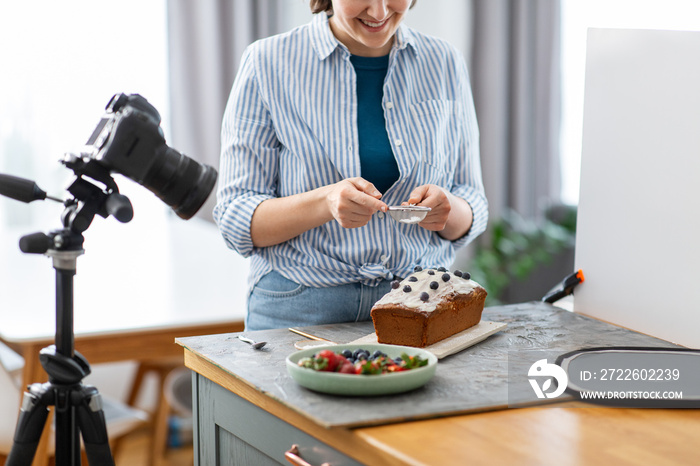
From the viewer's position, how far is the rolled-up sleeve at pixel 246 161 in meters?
1.40

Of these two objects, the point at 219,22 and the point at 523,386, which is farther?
the point at 219,22

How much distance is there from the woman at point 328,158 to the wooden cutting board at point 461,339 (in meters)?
0.20

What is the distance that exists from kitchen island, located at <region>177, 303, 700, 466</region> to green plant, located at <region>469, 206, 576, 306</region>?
7.47ft

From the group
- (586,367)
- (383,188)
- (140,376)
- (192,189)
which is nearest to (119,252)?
(140,376)

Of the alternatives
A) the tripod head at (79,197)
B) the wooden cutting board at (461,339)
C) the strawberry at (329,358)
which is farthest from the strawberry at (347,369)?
the tripod head at (79,197)

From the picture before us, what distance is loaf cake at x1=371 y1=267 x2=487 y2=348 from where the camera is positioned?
1.16m

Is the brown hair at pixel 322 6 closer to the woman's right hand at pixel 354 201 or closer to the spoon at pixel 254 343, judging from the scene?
the woman's right hand at pixel 354 201

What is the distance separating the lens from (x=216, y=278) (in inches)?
96.3

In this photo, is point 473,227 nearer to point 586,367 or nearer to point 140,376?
point 586,367

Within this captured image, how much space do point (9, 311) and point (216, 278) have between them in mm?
657

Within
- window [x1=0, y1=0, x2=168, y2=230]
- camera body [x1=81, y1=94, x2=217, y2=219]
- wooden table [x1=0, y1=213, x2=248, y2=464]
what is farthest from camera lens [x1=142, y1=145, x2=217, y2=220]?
window [x1=0, y1=0, x2=168, y2=230]

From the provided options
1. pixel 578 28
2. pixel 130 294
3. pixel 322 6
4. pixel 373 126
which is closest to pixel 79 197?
pixel 373 126

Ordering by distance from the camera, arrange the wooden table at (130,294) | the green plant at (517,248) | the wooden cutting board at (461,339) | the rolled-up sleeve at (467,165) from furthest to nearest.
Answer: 1. the green plant at (517,248)
2. the wooden table at (130,294)
3. the rolled-up sleeve at (467,165)
4. the wooden cutting board at (461,339)

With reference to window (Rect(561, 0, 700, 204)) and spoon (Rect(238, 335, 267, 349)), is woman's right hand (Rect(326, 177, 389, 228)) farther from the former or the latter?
window (Rect(561, 0, 700, 204))
